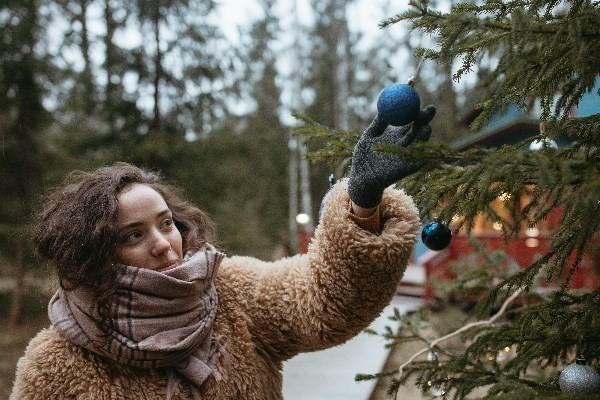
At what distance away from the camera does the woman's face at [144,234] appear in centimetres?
152

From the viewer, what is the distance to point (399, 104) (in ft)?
3.53

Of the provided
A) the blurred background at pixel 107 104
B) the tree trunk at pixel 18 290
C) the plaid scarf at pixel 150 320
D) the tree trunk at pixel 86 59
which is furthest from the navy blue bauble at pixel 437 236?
the tree trunk at pixel 18 290

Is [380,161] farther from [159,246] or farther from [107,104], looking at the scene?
[107,104]

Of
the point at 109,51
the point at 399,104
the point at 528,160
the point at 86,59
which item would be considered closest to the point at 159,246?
the point at 399,104

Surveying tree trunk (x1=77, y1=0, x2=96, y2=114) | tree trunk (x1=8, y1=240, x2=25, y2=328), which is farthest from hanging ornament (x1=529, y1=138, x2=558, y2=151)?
tree trunk (x1=8, y1=240, x2=25, y2=328)

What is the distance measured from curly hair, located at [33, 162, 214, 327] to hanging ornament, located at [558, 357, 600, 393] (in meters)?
1.16

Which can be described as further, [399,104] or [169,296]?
[169,296]

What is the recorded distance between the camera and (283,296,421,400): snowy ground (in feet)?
15.2

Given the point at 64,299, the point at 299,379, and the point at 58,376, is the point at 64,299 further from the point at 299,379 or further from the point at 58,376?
the point at 299,379

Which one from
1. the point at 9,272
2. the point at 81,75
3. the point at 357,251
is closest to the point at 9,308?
the point at 9,272

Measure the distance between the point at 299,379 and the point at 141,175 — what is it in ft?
12.8

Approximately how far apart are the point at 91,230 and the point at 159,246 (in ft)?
0.66

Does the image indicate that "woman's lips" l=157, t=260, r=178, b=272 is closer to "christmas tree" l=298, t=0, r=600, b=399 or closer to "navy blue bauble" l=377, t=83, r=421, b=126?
"christmas tree" l=298, t=0, r=600, b=399

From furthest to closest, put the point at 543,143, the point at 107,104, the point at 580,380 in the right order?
1. the point at 107,104
2. the point at 543,143
3. the point at 580,380
